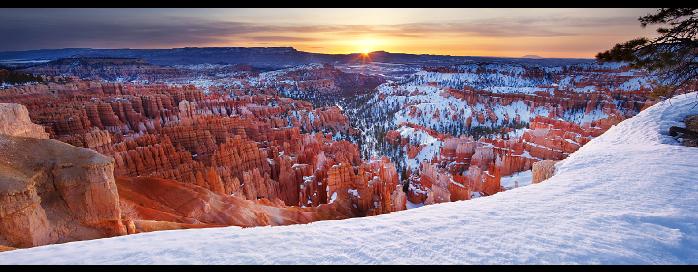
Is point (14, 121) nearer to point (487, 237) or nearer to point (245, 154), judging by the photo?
point (487, 237)

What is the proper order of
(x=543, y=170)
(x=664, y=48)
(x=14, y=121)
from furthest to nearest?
(x=14, y=121), (x=543, y=170), (x=664, y=48)

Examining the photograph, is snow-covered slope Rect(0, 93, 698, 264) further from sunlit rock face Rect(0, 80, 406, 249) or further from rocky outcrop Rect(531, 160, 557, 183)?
sunlit rock face Rect(0, 80, 406, 249)

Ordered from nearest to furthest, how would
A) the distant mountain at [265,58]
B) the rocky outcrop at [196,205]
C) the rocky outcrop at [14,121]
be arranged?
the rocky outcrop at [14,121] → the rocky outcrop at [196,205] → the distant mountain at [265,58]

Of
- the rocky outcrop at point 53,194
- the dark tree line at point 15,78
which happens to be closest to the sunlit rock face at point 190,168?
the rocky outcrop at point 53,194

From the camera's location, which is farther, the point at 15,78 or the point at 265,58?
the point at 265,58

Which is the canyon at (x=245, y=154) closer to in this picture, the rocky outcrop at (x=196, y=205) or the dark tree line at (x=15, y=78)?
the rocky outcrop at (x=196, y=205)

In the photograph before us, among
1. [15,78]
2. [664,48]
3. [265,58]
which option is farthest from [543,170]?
[265,58]

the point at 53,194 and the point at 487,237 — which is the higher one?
the point at 487,237

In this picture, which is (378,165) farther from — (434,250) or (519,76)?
(519,76)

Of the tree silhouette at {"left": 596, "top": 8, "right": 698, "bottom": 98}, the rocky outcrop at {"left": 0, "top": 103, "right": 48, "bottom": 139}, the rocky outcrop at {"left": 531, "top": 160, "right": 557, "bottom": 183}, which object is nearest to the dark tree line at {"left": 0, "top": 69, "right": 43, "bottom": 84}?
the rocky outcrop at {"left": 0, "top": 103, "right": 48, "bottom": 139}
